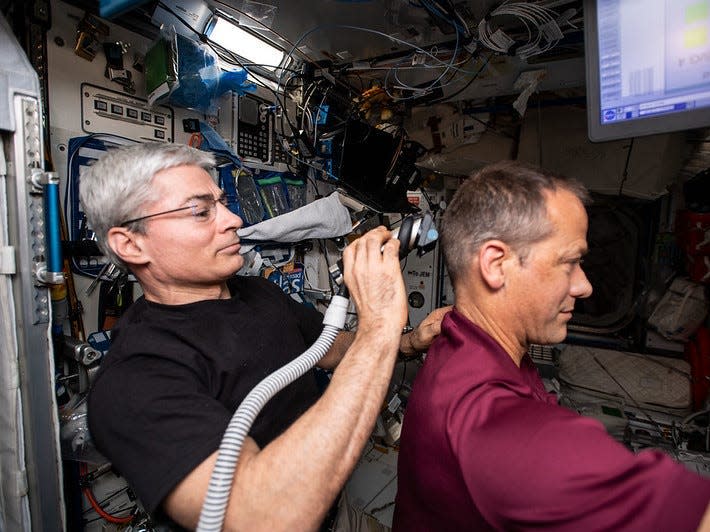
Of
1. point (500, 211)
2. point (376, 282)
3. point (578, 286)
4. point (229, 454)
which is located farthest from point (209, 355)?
point (578, 286)

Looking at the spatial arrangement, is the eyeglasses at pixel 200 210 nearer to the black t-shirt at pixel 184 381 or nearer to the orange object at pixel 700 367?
the black t-shirt at pixel 184 381

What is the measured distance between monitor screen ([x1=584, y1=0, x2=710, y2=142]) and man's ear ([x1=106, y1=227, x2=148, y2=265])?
69.3 inches

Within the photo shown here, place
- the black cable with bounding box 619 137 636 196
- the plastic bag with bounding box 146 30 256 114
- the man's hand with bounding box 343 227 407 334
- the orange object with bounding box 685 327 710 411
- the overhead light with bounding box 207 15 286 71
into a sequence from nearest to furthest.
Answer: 1. the man's hand with bounding box 343 227 407 334
2. the plastic bag with bounding box 146 30 256 114
3. the overhead light with bounding box 207 15 286 71
4. the black cable with bounding box 619 137 636 196
5. the orange object with bounding box 685 327 710 411

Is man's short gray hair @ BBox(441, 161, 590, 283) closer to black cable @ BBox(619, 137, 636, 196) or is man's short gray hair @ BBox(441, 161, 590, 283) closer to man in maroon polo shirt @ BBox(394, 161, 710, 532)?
man in maroon polo shirt @ BBox(394, 161, 710, 532)

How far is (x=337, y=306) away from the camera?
3.34ft

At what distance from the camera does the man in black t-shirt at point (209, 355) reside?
77cm

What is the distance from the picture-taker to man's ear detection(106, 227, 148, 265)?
1.24 metres

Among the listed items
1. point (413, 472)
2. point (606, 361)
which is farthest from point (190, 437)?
point (606, 361)

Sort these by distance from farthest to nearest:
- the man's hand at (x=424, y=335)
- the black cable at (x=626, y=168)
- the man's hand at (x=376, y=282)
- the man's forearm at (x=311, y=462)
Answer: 1. the black cable at (x=626, y=168)
2. the man's hand at (x=424, y=335)
3. the man's hand at (x=376, y=282)
4. the man's forearm at (x=311, y=462)

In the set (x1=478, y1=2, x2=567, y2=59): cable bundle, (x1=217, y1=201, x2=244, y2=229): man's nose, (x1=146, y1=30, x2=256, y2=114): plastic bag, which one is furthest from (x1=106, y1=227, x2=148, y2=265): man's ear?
(x1=478, y1=2, x2=567, y2=59): cable bundle

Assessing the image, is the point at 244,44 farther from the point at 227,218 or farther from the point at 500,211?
the point at 500,211

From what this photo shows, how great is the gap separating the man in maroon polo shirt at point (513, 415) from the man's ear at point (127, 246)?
1.01 metres

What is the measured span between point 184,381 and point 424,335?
958 mm

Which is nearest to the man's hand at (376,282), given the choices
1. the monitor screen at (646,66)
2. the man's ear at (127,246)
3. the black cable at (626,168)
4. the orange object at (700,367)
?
the man's ear at (127,246)
